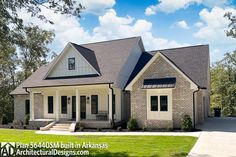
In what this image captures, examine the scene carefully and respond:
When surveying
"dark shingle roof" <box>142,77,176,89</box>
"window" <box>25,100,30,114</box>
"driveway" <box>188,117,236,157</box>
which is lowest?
"driveway" <box>188,117,236,157</box>

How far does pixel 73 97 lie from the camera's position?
87.0 feet

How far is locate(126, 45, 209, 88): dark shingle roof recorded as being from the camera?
73.7ft

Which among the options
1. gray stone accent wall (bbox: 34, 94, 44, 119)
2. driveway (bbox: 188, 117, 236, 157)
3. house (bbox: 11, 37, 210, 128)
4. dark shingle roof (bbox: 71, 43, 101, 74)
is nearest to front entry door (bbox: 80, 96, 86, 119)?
house (bbox: 11, 37, 210, 128)

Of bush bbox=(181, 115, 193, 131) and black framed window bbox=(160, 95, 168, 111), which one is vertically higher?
black framed window bbox=(160, 95, 168, 111)

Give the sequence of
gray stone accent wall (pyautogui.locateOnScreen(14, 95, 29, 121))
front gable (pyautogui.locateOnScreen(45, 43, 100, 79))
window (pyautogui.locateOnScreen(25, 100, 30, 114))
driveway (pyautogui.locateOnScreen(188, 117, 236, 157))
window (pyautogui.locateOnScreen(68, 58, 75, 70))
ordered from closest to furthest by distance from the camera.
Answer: driveway (pyautogui.locateOnScreen(188, 117, 236, 157)) → front gable (pyautogui.locateOnScreen(45, 43, 100, 79)) → window (pyautogui.locateOnScreen(68, 58, 75, 70)) → window (pyautogui.locateOnScreen(25, 100, 30, 114)) → gray stone accent wall (pyautogui.locateOnScreen(14, 95, 29, 121))

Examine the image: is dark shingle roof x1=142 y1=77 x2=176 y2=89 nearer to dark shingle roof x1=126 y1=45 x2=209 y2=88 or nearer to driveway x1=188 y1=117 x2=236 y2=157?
dark shingle roof x1=126 y1=45 x2=209 y2=88

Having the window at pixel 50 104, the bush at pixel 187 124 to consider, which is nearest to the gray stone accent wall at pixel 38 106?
the window at pixel 50 104

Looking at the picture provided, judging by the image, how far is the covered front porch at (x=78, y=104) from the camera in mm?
23453

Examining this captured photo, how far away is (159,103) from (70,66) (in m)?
9.14

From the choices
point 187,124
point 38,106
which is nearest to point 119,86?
point 187,124

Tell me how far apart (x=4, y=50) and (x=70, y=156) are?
5411mm

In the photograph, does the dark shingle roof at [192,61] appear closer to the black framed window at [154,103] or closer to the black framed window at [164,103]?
the black framed window at [164,103]

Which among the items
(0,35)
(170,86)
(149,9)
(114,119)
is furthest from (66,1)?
(114,119)

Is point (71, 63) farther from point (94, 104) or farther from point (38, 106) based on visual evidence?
point (38, 106)
